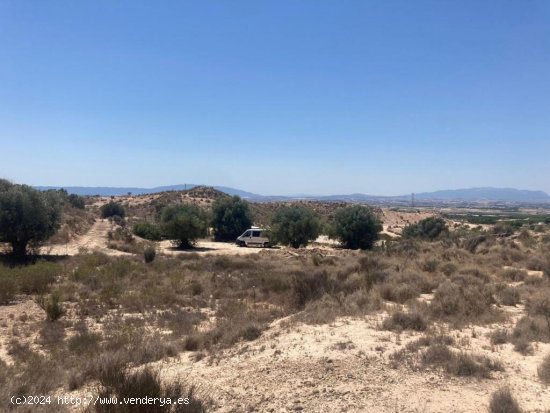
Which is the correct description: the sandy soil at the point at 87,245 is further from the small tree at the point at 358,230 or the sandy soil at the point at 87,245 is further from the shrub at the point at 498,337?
the shrub at the point at 498,337

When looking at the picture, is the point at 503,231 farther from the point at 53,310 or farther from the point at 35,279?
the point at 53,310

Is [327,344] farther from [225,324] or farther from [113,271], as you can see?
[113,271]

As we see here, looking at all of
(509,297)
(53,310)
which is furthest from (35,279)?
(509,297)

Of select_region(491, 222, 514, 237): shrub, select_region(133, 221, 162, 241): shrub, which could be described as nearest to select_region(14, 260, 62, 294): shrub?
select_region(133, 221, 162, 241): shrub

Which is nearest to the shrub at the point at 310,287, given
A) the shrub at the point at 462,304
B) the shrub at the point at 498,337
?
the shrub at the point at 462,304

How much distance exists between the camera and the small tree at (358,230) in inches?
1731

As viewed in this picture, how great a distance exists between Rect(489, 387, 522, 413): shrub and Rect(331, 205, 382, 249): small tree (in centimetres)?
3745

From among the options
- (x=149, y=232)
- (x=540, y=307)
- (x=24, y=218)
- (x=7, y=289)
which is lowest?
(x=149, y=232)

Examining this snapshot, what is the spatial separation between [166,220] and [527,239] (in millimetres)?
30156

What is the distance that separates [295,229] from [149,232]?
1676 cm

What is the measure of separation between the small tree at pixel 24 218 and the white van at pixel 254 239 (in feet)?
59.9

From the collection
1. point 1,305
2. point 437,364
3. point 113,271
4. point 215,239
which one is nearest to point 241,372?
point 437,364

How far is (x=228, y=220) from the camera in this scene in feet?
177

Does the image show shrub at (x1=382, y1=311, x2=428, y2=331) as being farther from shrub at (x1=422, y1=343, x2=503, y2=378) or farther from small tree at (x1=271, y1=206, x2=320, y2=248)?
small tree at (x1=271, y1=206, x2=320, y2=248)
